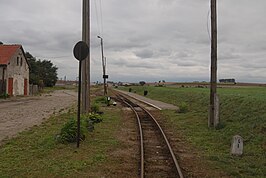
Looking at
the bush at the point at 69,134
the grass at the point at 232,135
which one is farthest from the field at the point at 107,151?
the bush at the point at 69,134

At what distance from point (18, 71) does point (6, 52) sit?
3.14 m

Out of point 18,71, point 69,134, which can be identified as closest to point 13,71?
point 18,71

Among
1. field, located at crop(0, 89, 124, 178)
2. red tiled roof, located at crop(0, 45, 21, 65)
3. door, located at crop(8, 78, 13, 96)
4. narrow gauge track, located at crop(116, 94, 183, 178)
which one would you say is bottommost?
narrow gauge track, located at crop(116, 94, 183, 178)

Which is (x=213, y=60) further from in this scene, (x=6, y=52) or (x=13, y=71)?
(x=6, y=52)

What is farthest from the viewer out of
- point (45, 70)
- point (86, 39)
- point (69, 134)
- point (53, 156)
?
point (45, 70)

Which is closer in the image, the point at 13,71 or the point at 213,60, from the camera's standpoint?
the point at 213,60

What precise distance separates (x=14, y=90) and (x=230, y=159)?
123ft

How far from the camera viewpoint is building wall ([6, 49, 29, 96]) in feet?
136

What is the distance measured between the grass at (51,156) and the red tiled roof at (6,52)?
29.8 meters

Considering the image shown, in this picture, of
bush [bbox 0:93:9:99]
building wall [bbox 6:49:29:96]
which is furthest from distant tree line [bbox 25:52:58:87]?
bush [bbox 0:93:9:99]

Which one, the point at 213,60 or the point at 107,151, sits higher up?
the point at 213,60

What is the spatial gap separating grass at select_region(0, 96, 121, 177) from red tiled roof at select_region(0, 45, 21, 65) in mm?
29780

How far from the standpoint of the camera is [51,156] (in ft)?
29.6

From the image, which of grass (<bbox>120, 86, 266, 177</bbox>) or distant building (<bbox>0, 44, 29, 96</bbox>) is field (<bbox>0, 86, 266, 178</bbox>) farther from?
distant building (<bbox>0, 44, 29, 96</bbox>)
